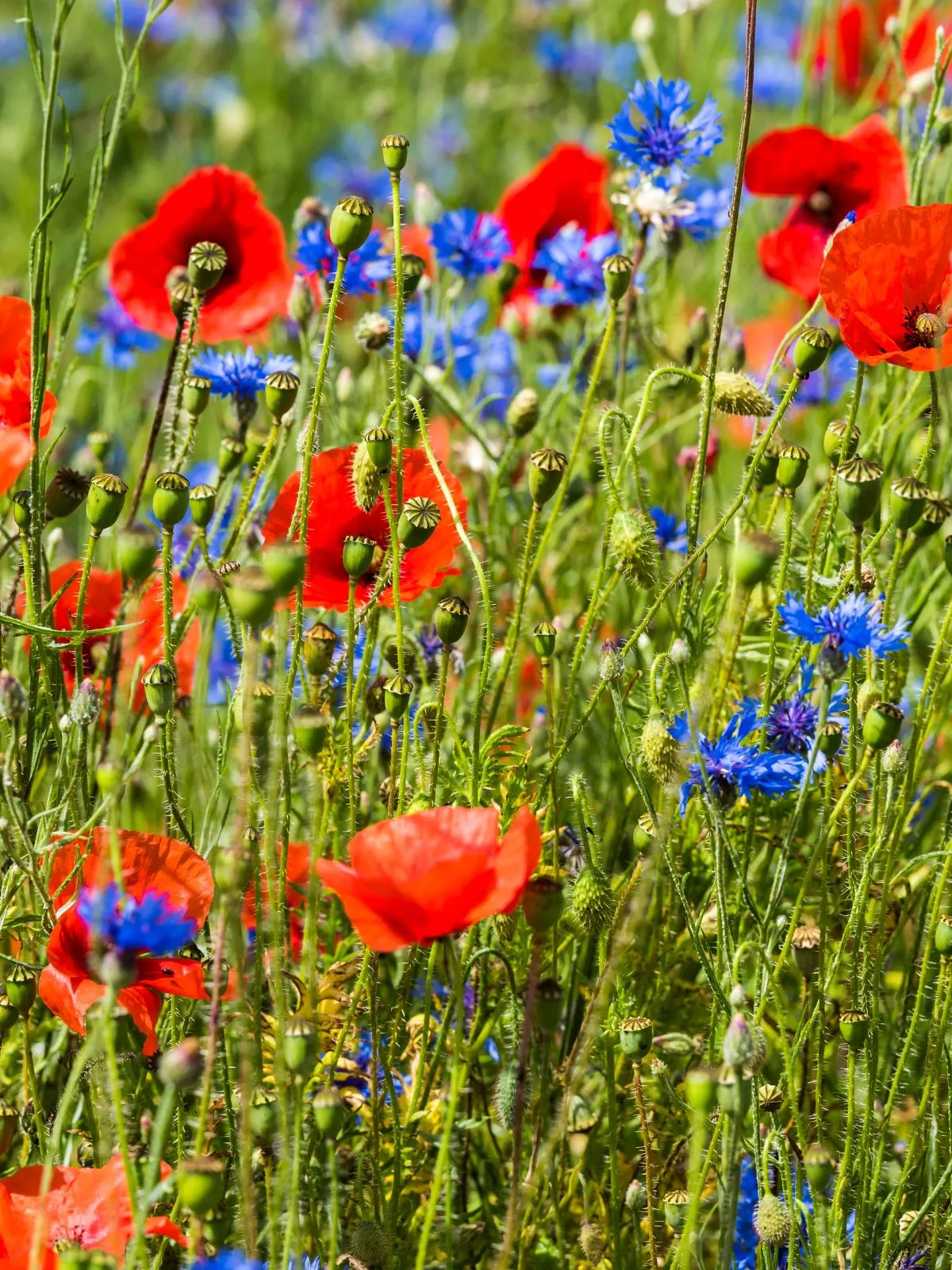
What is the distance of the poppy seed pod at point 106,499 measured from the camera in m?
1.11

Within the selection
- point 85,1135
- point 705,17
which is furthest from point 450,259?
point 705,17

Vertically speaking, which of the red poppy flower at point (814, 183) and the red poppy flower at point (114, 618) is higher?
the red poppy flower at point (814, 183)

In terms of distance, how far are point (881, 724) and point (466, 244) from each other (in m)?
0.97

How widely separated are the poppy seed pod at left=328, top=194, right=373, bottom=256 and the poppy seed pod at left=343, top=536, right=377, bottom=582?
21 centimetres

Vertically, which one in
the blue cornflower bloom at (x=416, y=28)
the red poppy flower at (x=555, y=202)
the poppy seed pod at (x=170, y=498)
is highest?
the blue cornflower bloom at (x=416, y=28)

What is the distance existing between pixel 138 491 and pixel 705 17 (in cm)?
288

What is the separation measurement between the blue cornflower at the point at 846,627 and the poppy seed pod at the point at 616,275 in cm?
37

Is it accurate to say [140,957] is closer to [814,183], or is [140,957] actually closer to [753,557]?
[753,557]

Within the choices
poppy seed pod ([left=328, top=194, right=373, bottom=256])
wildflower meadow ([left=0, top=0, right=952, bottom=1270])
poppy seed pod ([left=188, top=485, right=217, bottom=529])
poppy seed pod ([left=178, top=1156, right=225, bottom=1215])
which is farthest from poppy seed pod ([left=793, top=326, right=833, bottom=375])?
poppy seed pod ([left=178, top=1156, right=225, bottom=1215])

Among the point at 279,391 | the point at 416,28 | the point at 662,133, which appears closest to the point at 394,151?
the point at 279,391

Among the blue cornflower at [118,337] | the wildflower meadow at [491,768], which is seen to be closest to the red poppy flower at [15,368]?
the wildflower meadow at [491,768]

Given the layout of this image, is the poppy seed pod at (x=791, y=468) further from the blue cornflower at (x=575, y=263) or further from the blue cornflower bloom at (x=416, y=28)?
the blue cornflower bloom at (x=416, y=28)

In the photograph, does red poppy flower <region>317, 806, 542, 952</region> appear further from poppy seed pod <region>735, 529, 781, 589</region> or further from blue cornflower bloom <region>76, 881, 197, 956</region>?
poppy seed pod <region>735, 529, 781, 589</region>

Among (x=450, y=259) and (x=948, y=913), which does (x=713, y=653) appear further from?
(x=450, y=259)
